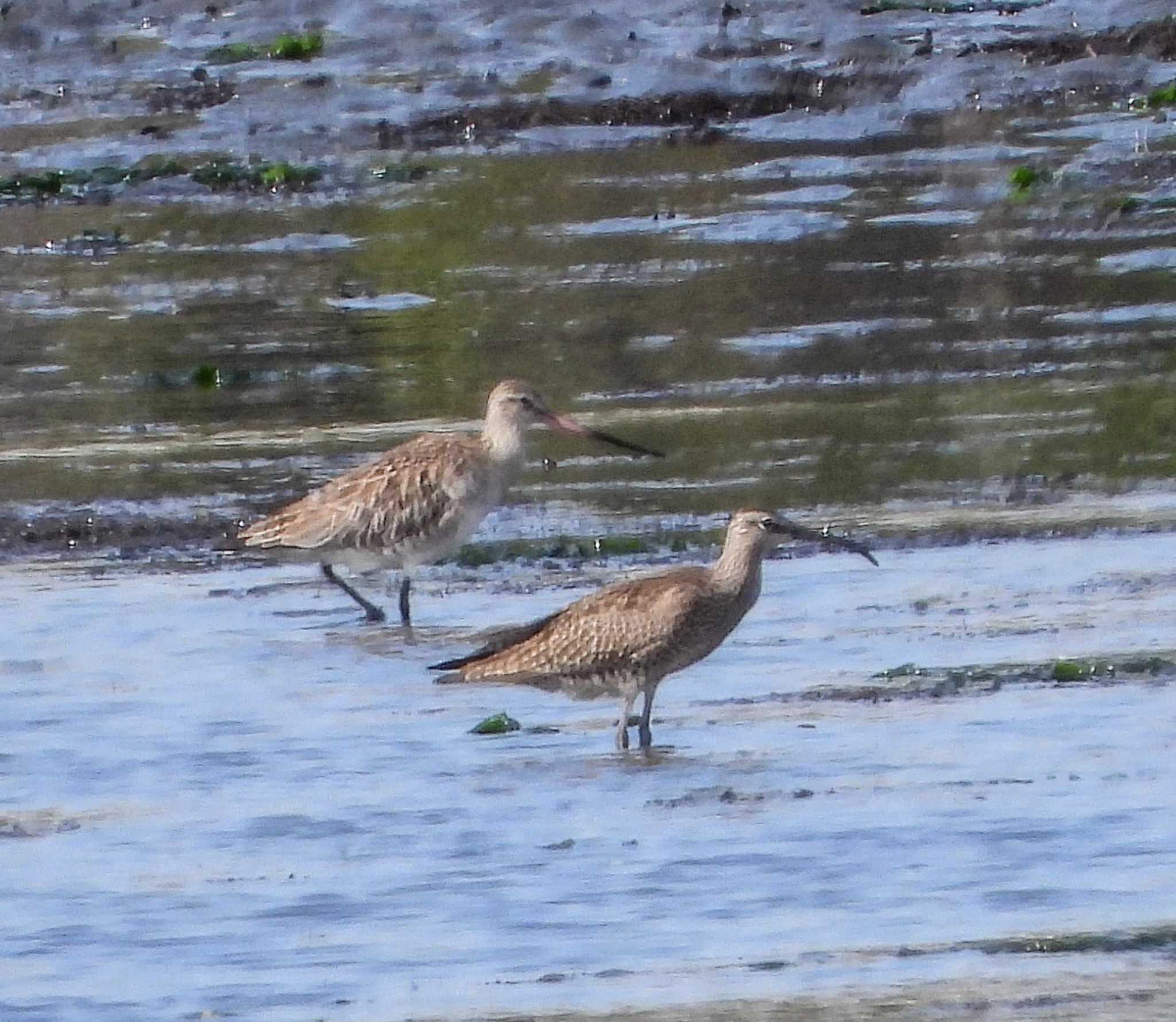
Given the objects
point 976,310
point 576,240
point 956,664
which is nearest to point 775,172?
point 576,240

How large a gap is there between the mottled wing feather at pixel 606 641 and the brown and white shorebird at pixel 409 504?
5.99ft

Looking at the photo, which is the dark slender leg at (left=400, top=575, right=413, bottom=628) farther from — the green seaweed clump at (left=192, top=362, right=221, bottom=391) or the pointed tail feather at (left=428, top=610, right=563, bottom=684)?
the green seaweed clump at (left=192, top=362, right=221, bottom=391)

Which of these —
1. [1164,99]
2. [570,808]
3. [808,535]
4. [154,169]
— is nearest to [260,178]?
[154,169]

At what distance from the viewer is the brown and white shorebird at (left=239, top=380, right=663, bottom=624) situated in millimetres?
11906

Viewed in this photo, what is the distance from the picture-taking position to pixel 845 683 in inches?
393

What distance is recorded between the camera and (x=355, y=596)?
11867mm

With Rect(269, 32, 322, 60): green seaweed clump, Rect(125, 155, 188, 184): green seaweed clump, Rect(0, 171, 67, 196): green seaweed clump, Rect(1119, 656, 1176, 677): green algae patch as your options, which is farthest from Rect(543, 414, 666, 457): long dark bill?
Rect(269, 32, 322, 60): green seaweed clump

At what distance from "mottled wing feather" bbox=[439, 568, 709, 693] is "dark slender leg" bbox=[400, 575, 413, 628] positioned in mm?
1530

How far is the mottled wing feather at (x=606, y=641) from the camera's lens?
9.73 m

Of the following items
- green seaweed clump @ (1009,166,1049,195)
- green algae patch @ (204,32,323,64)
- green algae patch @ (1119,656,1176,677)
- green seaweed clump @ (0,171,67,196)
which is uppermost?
green algae patch @ (204,32,323,64)

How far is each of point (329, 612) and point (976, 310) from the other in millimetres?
5367

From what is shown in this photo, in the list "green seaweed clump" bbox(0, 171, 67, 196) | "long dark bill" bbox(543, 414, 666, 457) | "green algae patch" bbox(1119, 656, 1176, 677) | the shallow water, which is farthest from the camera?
"green seaweed clump" bbox(0, 171, 67, 196)

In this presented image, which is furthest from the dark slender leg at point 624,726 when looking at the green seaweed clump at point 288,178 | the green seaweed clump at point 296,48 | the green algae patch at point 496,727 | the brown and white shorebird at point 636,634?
the green seaweed clump at point 296,48

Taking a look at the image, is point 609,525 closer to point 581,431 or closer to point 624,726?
point 581,431
